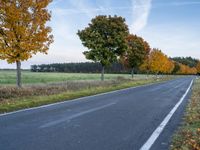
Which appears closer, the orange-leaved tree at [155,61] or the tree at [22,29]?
the tree at [22,29]

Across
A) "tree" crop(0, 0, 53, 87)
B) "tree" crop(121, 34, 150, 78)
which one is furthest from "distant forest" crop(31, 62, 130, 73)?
"tree" crop(0, 0, 53, 87)

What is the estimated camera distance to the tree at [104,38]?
37.8 meters

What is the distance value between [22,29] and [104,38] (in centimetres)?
2047

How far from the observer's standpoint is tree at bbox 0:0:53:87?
1917cm

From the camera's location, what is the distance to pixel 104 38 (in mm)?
38906

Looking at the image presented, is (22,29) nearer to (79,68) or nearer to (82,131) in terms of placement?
(82,131)

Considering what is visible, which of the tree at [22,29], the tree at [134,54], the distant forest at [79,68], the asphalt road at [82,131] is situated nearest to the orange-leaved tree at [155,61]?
the tree at [134,54]

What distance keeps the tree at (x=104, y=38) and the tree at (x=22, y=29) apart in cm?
1717

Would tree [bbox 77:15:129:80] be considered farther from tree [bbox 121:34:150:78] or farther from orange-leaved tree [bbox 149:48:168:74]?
orange-leaved tree [bbox 149:48:168:74]

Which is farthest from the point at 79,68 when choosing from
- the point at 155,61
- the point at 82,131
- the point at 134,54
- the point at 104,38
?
the point at 82,131

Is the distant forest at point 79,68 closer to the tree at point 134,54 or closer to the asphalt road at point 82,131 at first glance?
the tree at point 134,54

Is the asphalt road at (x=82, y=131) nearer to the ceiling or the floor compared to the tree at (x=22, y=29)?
nearer to the floor

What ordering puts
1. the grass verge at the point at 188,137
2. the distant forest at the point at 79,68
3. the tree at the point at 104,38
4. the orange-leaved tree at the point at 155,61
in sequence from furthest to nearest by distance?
the distant forest at the point at 79,68 < the orange-leaved tree at the point at 155,61 < the tree at the point at 104,38 < the grass verge at the point at 188,137

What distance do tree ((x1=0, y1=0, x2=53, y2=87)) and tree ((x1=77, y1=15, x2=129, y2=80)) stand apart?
676 inches
